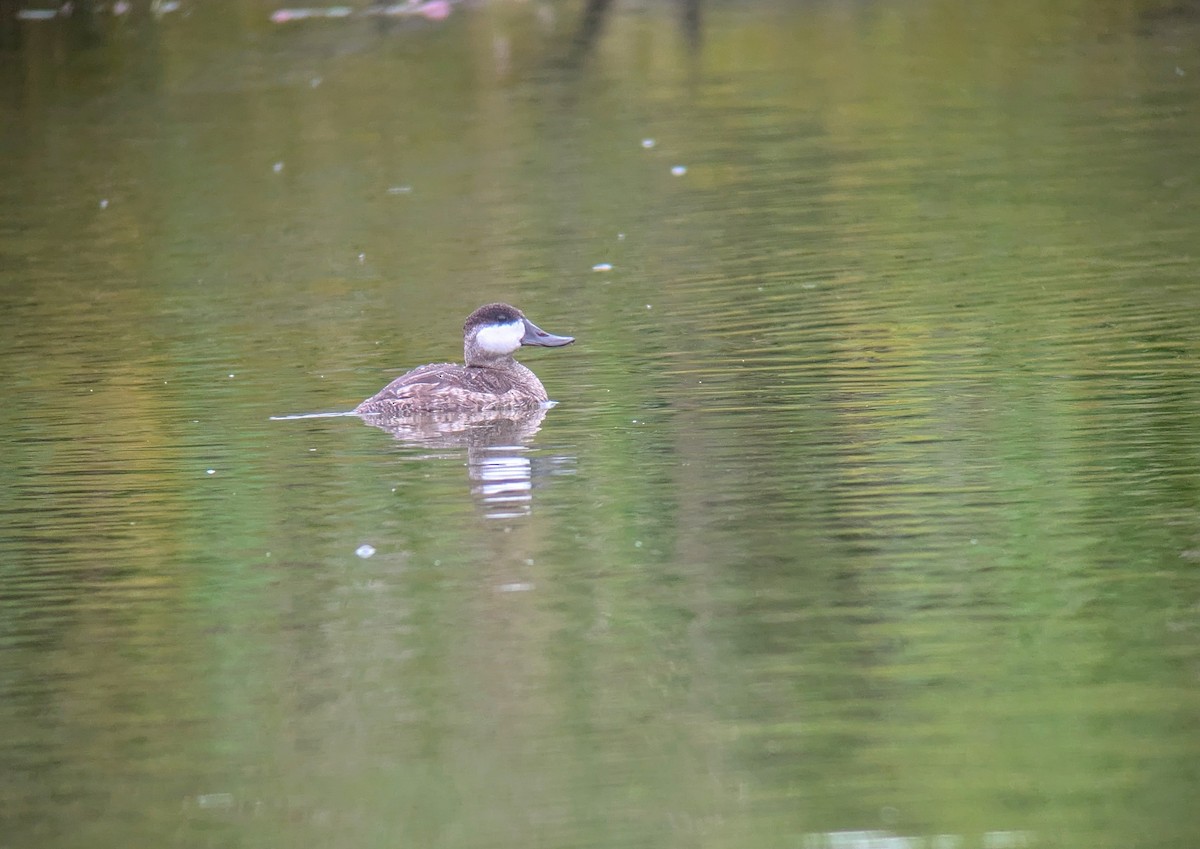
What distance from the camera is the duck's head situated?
12523mm

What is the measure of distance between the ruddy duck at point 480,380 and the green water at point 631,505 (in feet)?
0.92

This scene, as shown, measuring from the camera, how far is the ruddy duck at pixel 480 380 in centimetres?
1157

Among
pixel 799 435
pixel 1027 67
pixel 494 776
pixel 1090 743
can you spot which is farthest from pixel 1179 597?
pixel 1027 67

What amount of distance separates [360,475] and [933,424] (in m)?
2.61

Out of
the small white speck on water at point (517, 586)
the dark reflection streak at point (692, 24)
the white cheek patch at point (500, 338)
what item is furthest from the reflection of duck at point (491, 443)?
the dark reflection streak at point (692, 24)

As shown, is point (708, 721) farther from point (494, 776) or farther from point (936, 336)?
point (936, 336)

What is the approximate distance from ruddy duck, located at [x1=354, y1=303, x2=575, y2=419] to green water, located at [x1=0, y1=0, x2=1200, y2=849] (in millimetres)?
281

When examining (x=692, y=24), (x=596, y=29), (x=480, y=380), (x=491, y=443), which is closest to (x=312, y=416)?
(x=480, y=380)

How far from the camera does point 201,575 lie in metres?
8.42

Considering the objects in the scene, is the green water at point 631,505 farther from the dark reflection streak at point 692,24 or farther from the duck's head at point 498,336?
the dark reflection streak at point 692,24

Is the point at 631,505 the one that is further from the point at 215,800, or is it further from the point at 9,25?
the point at 9,25

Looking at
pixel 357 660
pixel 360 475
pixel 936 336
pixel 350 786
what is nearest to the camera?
pixel 350 786

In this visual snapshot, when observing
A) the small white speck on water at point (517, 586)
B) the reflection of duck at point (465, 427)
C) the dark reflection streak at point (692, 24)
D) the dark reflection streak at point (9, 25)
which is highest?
the small white speck on water at point (517, 586)

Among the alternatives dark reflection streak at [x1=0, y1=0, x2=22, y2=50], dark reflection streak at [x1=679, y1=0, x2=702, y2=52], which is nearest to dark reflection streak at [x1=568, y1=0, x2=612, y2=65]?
dark reflection streak at [x1=679, y1=0, x2=702, y2=52]
